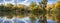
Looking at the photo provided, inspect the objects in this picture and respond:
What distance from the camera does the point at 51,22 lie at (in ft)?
5.57

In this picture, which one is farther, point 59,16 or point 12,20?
point 12,20

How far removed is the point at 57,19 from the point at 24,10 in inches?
16.6

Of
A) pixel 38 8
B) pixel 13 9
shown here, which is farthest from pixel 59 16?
pixel 13 9

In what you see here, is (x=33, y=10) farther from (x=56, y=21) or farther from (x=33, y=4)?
(x=56, y=21)

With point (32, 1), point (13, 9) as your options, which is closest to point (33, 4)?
point (32, 1)

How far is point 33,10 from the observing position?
1732 millimetres

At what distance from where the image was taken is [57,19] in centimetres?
170

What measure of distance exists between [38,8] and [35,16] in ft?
0.35

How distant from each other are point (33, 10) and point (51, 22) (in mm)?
265

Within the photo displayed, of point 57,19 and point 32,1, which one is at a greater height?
point 32,1

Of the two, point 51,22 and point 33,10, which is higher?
point 33,10

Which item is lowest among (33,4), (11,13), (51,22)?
(51,22)

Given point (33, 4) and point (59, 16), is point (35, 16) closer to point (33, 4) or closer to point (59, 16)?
point (33, 4)

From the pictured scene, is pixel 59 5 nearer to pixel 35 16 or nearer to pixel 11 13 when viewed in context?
pixel 35 16
